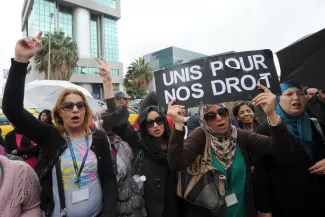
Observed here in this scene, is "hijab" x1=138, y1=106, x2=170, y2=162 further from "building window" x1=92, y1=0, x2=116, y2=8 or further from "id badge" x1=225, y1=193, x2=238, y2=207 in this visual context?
"building window" x1=92, y1=0, x2=116, y2=8

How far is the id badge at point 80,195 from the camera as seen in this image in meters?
1.73

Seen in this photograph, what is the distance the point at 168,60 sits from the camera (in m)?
85.5

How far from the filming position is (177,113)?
6.25ft

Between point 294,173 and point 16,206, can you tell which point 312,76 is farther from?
point 16,206

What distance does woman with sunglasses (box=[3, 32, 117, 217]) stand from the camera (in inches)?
64.6

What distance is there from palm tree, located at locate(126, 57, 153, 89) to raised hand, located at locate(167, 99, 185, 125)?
3720cm

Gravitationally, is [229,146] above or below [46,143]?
below

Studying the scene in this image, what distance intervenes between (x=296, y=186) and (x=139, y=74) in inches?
1502

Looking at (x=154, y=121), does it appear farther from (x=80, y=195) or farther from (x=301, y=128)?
(x=301, y=128)

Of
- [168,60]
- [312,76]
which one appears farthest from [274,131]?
[168,60]

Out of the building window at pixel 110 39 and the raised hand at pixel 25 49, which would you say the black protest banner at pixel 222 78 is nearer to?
the raised hand at pixel 25 49

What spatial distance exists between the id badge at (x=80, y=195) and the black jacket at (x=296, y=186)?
160cm

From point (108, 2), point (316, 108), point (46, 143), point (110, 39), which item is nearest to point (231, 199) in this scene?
point (46, 143)

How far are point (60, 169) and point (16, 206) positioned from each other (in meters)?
0.36
